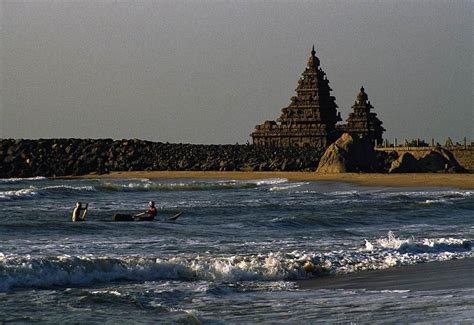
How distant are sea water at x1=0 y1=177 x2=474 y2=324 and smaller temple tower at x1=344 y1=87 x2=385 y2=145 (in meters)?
66.8

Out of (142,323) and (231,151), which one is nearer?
(142,323)

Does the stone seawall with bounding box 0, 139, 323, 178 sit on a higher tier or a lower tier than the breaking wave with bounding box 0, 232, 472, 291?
higher

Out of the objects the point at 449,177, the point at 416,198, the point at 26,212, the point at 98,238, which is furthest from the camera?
the point at 449,177

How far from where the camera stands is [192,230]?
29.4m

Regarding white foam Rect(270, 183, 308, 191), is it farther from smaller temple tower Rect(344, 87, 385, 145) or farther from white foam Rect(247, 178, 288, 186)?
smaller temple tower Rect(344, 87, 385, 145)

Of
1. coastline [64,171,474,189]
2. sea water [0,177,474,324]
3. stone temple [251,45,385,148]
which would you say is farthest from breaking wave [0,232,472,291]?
stone temple [251,45,385,148]

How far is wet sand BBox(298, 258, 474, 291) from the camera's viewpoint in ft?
56.2

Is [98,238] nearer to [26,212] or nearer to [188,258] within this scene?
[188,258]

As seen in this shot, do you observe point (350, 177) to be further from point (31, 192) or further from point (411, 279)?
point (411, 279)

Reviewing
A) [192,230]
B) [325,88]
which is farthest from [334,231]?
[325,88]

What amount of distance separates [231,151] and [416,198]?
47.4 metres

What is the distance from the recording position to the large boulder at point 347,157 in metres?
70.7

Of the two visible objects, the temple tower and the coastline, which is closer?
the coastline

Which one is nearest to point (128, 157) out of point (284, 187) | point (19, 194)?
point (284, 187)
